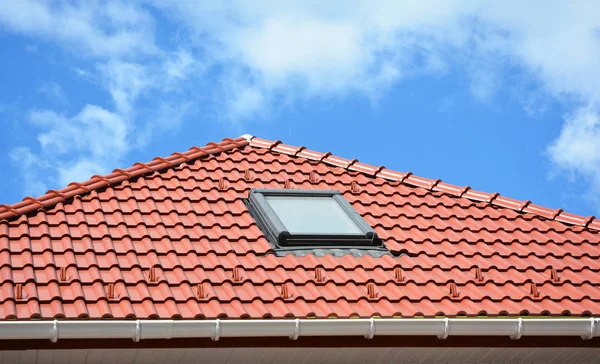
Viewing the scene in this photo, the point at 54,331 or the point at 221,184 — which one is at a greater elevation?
the point at 221,184

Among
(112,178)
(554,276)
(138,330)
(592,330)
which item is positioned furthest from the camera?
(112,178)

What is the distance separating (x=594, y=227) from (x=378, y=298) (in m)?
3.68

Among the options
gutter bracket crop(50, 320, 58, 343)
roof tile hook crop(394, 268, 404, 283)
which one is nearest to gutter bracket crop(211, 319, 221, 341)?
gutter bracket crop(50, 320, 58, 343)

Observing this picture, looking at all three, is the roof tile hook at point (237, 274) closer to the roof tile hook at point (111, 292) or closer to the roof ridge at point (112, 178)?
the roof tile hook at point (111, 292)

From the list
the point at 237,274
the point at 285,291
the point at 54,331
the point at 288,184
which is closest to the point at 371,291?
the point at 285,291

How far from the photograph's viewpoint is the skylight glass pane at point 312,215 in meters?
9.06

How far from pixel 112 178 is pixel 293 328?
11.5 feet

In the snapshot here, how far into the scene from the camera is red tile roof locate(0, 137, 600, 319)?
7.31m

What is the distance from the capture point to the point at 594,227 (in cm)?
1028

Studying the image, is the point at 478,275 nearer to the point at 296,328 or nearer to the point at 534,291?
the point at 534,291

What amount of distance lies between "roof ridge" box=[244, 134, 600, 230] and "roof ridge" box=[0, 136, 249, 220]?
0.53 metres

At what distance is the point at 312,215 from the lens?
30.9ft

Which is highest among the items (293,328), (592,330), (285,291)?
(285,291)

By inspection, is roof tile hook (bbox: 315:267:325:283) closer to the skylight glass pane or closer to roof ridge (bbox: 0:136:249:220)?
the skylight glass pane
